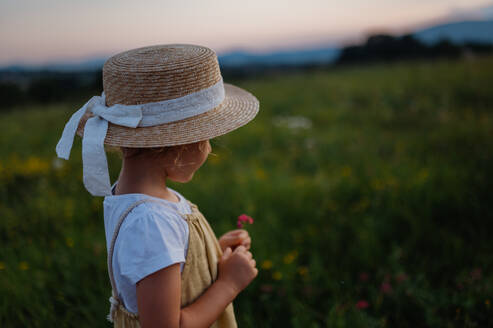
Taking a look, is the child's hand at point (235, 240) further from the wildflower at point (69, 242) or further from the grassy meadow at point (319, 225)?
the wildflower at point (69, 242)

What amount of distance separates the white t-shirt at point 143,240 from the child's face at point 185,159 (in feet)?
0.37

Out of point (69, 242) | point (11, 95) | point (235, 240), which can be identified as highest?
point (235, 240)

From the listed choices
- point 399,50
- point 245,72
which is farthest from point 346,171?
point 245,72

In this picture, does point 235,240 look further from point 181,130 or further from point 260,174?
point 260,174

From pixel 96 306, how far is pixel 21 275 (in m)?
0.67

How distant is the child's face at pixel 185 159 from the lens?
3.81 feet

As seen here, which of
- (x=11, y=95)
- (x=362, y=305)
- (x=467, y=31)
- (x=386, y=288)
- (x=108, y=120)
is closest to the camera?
(x=108, y=120)

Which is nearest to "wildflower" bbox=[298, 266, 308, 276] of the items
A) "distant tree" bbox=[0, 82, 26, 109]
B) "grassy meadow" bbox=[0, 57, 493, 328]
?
"grassy meadow" bbox=[0, 57, 493, 328]

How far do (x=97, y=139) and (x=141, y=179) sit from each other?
0.19 meters

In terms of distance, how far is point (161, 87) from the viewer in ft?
3.55

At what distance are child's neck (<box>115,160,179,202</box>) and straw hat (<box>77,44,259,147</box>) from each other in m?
0.12

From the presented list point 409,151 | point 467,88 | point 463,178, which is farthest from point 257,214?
point 467,88

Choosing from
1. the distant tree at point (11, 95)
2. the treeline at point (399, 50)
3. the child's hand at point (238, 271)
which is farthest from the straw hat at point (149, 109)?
the distant tree at point (11, 95)

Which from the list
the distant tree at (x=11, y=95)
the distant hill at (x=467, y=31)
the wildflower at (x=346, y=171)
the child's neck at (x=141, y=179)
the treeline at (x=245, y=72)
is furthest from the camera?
the distant tree at (x=11, y=95)
